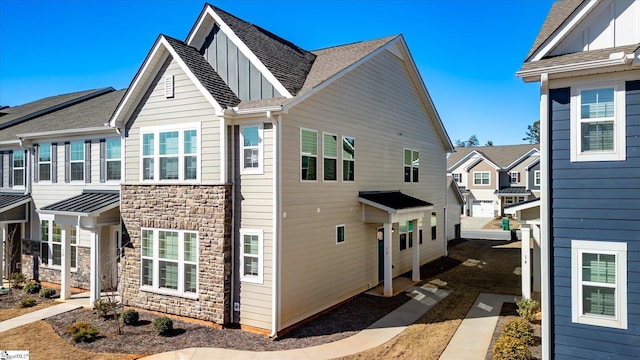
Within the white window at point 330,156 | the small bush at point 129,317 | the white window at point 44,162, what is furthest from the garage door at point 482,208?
the white window at point 44,162

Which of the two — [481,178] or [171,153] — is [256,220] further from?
[481,178]

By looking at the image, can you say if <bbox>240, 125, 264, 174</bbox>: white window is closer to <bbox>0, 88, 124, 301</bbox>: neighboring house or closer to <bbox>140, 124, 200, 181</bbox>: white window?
<bbox>140, 124, 200, 181</bbox>: white window

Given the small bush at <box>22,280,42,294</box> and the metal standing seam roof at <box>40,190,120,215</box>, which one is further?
the small bush at <box>22,280,42,294</box>

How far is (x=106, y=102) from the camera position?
19328mm

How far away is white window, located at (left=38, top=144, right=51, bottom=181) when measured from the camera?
55.5ft

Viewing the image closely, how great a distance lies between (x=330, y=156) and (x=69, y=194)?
37.6 ft

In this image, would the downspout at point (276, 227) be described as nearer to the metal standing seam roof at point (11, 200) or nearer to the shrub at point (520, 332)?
the shrub at point (520, 332)

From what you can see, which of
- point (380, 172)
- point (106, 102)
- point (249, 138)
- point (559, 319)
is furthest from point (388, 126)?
point (106, 102)

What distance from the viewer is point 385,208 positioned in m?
14.0

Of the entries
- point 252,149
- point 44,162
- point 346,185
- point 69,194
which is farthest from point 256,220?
point 44,162

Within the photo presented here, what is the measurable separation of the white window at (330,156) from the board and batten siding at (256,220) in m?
2.44

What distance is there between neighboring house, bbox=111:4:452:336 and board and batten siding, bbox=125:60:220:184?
45 mm

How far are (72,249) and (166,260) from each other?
666 cm

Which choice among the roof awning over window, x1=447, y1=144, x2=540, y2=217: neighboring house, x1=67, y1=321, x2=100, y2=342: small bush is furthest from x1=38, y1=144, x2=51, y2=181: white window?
x1=447, y1=144, x2=540, y2=217: neighboring house
